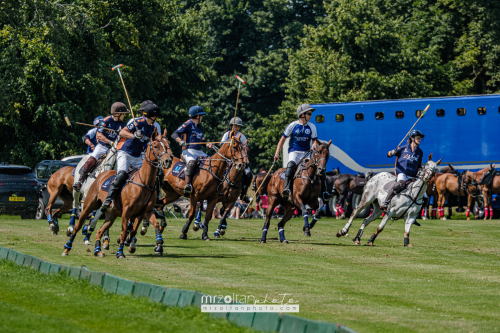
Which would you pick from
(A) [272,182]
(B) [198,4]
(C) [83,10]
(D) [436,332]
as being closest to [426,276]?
(D) [436,332]

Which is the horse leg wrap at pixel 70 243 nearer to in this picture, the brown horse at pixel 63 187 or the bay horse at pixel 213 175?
the bay horse at pixel 213 175

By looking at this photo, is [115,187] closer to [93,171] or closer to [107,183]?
[107,183]

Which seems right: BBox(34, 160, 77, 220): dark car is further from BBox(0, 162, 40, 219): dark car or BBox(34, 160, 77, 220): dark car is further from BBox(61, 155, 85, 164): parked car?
BBox(61, 155, 85, 164): parked car

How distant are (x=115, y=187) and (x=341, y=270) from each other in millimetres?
4554

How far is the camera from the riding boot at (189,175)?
1892cm

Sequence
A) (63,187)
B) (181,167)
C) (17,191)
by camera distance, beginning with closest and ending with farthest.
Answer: (181,167), (63,187), (17,191)

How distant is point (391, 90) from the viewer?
4528 centimetres

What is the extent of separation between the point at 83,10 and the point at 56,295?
88.9 ft

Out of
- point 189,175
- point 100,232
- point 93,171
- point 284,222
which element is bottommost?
point 100,232

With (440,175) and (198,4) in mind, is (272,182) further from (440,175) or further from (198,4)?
(198,4)

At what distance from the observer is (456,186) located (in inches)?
1200

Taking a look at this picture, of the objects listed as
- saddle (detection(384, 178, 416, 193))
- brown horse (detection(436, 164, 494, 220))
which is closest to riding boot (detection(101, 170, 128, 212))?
saddle (detection(384, 178, 416, 193))

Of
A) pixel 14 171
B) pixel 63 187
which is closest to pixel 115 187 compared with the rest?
pixel 63 187

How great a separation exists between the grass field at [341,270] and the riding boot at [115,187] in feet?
3.40
